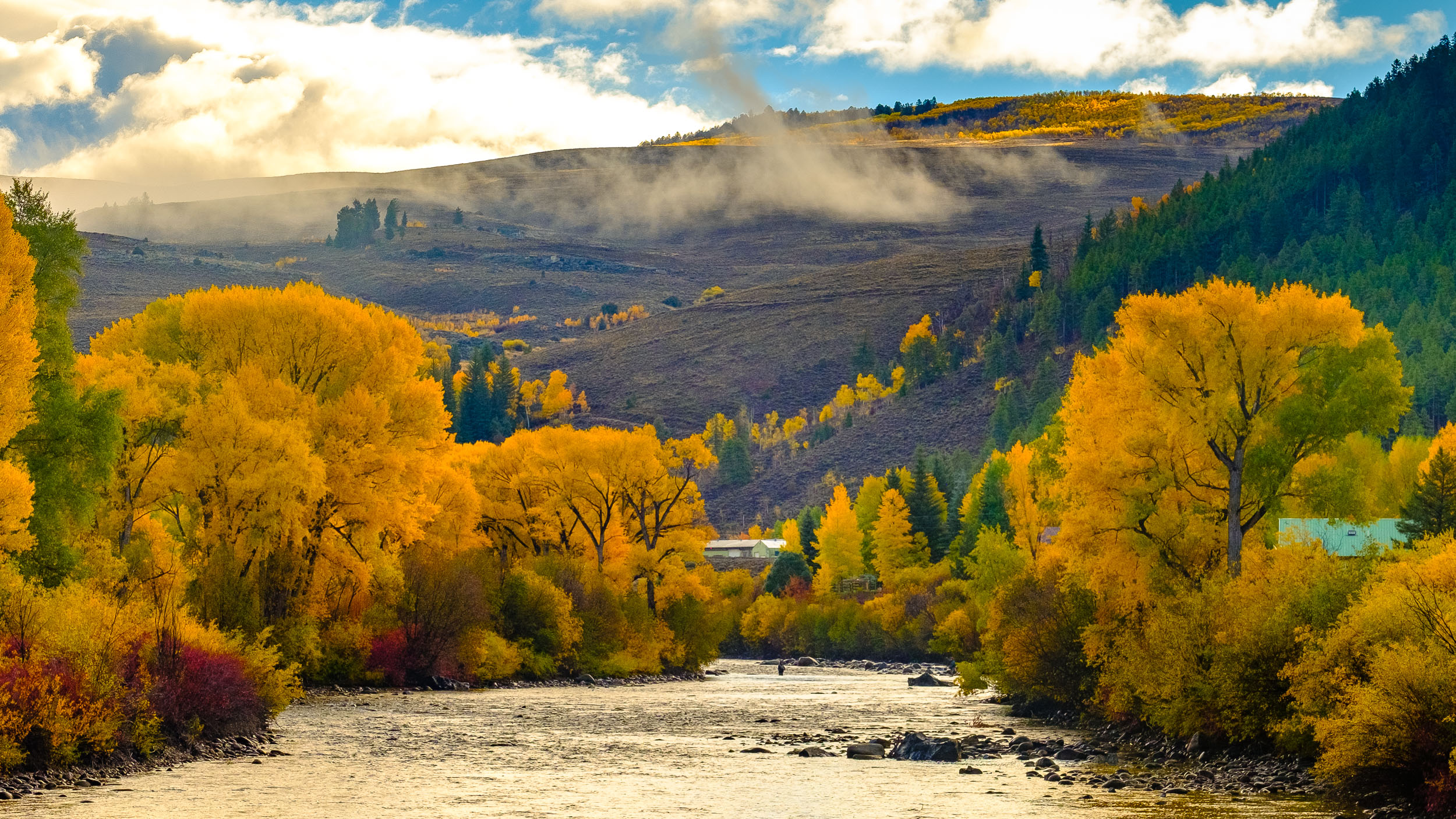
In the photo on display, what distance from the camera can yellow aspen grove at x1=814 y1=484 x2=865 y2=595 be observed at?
12250 centimetres

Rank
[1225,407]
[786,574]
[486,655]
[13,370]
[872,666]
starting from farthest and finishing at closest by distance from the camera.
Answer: [786,574]
[872,666]
[486,655]
[1225,407]
[13,370]

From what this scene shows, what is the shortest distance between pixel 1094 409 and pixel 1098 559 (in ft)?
15.8

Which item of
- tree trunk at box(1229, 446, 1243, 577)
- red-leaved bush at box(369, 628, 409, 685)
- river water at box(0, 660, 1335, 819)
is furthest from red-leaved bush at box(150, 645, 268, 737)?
tree trunk at box(1229, 446, 1243, 577)

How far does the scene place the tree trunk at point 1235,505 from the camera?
39.3m

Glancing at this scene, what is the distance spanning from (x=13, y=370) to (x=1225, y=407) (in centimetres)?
2980

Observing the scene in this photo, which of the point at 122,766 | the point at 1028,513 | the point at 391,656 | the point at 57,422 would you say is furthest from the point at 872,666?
the point at 122,766

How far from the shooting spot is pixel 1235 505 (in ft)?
130

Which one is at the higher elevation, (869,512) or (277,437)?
(277,437)

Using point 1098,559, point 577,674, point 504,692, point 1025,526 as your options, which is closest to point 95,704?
point 1098,559

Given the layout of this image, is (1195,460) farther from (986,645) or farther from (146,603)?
(146,603)

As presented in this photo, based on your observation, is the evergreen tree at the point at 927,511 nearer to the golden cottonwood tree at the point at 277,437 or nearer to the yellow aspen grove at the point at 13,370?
the golden cottonwood tree at the point at 277,437

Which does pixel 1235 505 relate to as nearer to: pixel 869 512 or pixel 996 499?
pixel 996 499

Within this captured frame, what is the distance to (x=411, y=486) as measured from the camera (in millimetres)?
55219

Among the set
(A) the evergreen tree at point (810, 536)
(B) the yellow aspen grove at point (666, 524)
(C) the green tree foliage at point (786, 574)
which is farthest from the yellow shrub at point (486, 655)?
A: (A) the evergreen tree at point (810, 536)
